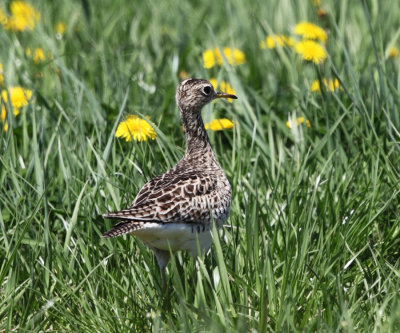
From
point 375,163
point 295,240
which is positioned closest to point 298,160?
point 375,163

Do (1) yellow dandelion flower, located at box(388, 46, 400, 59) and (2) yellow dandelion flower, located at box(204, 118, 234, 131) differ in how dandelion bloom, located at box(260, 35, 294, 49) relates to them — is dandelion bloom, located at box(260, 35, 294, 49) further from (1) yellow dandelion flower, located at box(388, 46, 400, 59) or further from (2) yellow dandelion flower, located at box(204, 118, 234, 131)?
(2) yellow dandelion flower, located at box(204, 118, 234, 131)

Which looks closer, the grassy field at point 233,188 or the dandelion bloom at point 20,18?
the grassy field at point 233,188

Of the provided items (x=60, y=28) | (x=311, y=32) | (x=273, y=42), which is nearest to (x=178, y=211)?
(x=273, y=42)

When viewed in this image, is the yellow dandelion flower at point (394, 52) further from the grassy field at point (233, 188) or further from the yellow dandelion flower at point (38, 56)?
the yellow dandelion flower at point (38, 56)

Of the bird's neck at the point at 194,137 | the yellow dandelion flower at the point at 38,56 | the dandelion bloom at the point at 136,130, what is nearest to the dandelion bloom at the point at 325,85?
the bird's neck at the point at 194,137

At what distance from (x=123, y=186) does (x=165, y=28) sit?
3399 millimetres

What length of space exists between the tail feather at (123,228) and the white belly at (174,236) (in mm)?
50

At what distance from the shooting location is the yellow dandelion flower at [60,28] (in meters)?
7.57

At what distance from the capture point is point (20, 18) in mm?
7668

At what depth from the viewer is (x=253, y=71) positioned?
22.0ft

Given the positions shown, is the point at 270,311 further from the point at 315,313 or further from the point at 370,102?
the point at 370,102

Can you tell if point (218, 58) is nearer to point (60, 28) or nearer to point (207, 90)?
point (60, 28)

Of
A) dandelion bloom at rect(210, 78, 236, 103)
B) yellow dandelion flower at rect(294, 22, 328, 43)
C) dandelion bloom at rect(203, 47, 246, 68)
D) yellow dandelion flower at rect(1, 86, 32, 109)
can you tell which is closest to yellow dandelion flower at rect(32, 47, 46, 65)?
yellow dandelion flower at rect(1, 86, 32, 109)

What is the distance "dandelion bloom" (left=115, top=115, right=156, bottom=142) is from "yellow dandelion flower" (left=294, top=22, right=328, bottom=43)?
232 centimetres
